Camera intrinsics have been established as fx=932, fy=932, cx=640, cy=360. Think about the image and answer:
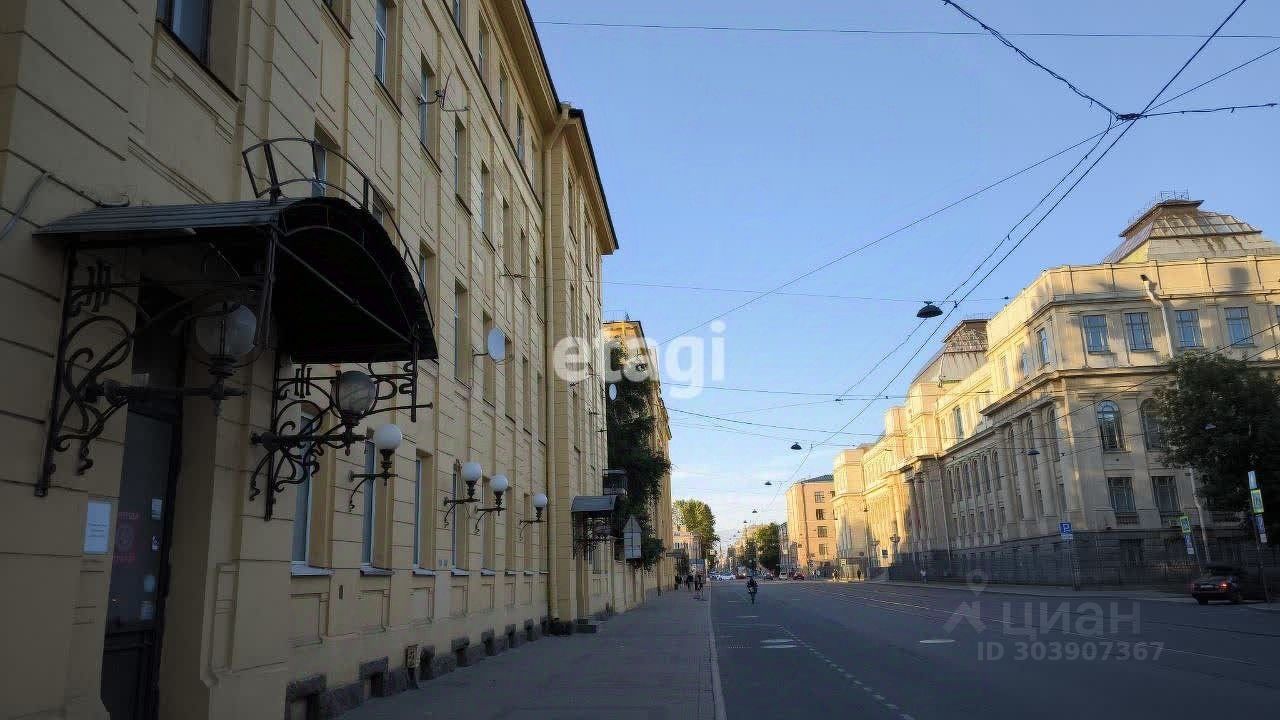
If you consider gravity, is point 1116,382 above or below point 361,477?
above

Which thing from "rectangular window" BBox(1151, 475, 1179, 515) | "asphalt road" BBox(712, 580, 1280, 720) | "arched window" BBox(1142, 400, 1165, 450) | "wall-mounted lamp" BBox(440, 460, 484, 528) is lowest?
"asphalt road" BBox(712, 580, 1280, 720)

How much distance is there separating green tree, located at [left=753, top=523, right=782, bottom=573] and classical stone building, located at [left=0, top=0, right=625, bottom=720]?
161287 millimetres

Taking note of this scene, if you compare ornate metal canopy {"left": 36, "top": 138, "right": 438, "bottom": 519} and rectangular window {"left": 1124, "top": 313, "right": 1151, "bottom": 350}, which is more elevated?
rectangular window {"left": 1124, "top": 313, "right": 1151, "bottom": 350}

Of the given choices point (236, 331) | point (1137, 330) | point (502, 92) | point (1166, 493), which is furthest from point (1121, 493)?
point (236, 331)

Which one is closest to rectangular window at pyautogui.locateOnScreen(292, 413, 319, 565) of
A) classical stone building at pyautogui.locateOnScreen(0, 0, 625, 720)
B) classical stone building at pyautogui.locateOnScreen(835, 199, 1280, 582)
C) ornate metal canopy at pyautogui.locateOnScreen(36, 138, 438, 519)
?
classical stone building at pyautogui.locateOnScreen(0, 0, 625, 720)

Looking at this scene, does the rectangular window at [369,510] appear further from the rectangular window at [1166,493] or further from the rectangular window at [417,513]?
the rectangular window at [1166,493]

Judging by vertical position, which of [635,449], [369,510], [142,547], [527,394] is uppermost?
[635,449]

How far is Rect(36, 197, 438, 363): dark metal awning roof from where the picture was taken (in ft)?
18.6

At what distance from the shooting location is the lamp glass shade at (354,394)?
27.9ft

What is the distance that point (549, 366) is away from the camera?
27312 millimetres

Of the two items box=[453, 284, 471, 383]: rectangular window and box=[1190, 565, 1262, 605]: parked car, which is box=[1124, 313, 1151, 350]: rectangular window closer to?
box=[1190, 565, 1262, 605]: parked car

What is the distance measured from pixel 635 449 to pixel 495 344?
27.9 meters

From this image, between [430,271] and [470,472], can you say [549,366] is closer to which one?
[470,472]

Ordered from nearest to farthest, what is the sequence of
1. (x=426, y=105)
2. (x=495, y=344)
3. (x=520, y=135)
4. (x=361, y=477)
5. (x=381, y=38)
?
(x=361, y=477), (x=381, y=38), (x=426, y=105), (x=495, y=344), (x=520, y=135)
